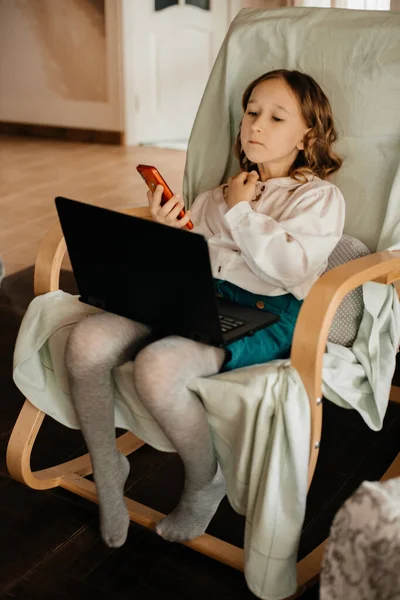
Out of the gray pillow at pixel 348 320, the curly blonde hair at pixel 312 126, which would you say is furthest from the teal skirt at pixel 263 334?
the curly blonde hair at pixel 312 126

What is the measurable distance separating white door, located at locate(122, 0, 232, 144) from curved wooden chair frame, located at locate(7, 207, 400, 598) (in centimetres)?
349

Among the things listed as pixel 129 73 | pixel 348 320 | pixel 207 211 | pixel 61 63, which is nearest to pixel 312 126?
pixel 207 211

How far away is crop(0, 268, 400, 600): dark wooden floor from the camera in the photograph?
4.49 feet

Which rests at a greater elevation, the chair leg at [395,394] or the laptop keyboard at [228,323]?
the laptop keyboard at [228,323]

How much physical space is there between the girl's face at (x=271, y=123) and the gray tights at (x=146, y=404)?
1.39ft

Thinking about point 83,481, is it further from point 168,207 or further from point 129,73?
point 129,73

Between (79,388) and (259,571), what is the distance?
436 mm

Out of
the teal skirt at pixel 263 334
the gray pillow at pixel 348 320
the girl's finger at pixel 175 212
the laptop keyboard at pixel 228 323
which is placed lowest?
the gray pillow at pixel 348 320

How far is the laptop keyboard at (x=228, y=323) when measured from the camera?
4.39 feet

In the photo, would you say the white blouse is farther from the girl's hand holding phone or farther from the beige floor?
the beige floor

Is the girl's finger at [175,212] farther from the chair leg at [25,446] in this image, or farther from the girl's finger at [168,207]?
the chair leg at [25,446]

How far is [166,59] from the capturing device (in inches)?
199

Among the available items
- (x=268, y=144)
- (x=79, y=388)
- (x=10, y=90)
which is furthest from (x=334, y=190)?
(x=10, y=90)

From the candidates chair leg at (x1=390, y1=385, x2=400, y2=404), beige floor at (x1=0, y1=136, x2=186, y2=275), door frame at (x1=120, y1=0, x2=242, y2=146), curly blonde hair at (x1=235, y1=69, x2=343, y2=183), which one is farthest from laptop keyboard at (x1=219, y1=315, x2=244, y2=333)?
door frame at (x1=120, y1=0, x2=242, y2=146)
